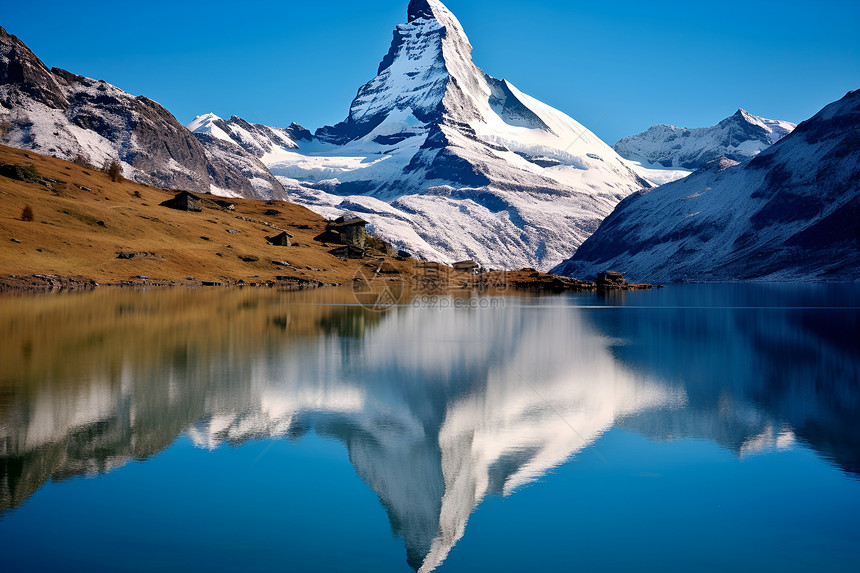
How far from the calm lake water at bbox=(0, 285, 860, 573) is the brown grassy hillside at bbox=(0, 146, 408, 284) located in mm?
59709

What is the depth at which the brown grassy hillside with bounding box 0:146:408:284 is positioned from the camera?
85.2 metres

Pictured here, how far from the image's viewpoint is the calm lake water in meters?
11.5

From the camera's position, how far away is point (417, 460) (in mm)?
16250

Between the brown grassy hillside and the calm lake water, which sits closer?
the calm lake water

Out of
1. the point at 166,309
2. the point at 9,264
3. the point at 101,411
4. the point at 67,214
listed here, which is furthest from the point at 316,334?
the point at 67,214

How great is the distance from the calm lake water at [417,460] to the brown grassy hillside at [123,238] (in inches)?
2351

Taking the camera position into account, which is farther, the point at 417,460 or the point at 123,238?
the point at 123,238

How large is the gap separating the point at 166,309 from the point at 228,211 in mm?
117586

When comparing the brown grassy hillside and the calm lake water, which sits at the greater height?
the brown grassy hillside

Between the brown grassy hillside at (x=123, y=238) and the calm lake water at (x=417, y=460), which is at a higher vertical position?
the brown grassy hillside at (x=123, y=238)

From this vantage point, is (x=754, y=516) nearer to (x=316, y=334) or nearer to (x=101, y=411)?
(x=101, y=411)

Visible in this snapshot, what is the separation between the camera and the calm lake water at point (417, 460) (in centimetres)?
1146

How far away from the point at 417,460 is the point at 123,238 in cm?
10001

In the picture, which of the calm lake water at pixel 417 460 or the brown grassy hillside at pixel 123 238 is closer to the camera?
the calm lake water at pixel 417 460
